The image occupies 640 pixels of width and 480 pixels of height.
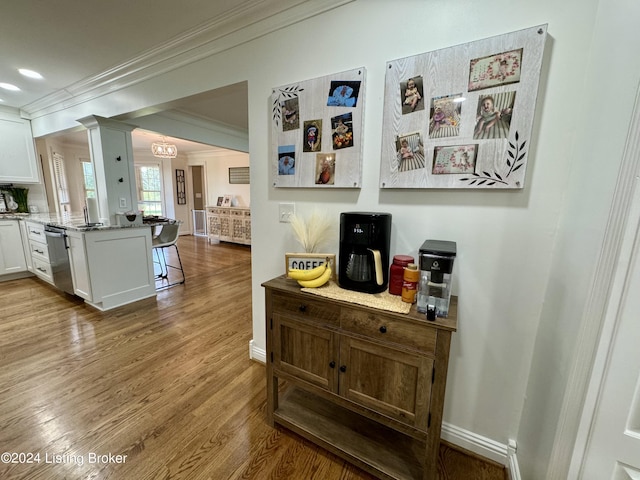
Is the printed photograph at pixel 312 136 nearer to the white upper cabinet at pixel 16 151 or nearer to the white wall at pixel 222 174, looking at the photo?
the white upper cabinet at pixel 16 151

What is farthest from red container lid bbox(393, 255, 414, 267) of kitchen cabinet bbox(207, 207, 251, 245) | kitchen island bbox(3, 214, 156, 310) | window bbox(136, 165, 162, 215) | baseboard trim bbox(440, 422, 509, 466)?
window bbox(136, 165, 162, 215)

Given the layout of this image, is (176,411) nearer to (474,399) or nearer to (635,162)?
(474,399)

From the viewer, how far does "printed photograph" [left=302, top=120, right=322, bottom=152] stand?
4.88 ft

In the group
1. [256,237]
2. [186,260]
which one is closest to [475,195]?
[256,237]

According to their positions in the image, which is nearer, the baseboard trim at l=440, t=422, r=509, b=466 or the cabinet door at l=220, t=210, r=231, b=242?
the baseboard trim at l=440, t=422, r=509, b=466

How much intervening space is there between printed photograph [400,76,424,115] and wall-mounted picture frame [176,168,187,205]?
7367 millimetres

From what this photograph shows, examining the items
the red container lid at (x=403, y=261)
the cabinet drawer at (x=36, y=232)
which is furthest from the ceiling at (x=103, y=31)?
the cabinet drawer at (x=36, y=232)

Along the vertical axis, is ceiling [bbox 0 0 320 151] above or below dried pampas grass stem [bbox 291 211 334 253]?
above

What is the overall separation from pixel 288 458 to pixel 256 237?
1296mm

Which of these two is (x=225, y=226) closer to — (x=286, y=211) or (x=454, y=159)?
(x=286, y=211)

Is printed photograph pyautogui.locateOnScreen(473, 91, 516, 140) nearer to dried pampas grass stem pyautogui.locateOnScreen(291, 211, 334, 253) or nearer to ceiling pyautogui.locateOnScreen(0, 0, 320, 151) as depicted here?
dried pampas grass stem pyautogui.locateOnScreen(291, 211, 334, 253)

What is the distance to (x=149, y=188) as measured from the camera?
6871 mm

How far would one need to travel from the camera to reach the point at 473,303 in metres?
1.24

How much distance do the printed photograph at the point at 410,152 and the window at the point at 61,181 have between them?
649 cm
